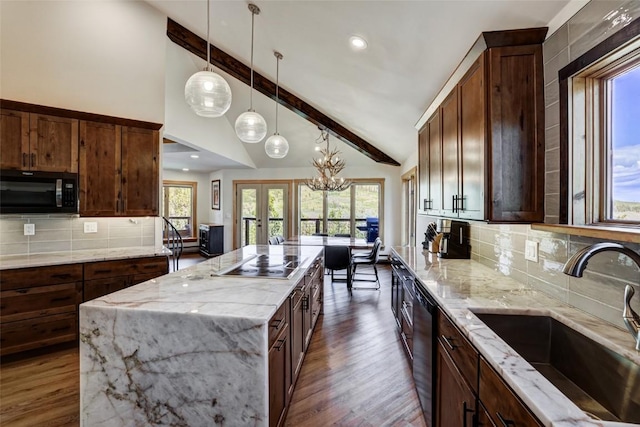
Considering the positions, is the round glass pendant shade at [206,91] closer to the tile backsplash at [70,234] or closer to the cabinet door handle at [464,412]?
the tile backsplash at [70,234]

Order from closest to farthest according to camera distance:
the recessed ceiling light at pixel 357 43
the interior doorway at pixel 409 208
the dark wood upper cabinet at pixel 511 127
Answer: the dark wood upper cabinet at pixel 511 127 → the recessed ceiling light at pixel 357 43 → the interior doorway at pixel 409 208

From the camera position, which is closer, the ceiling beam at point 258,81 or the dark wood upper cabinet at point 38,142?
the dark wood upper cabinet at point 38,142

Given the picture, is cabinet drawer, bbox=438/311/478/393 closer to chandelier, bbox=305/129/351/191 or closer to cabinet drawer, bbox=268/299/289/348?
cabinet drawer, bbox=268/299/289/348

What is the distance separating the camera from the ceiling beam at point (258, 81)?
12.5 ft

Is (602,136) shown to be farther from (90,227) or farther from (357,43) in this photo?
(90,227)

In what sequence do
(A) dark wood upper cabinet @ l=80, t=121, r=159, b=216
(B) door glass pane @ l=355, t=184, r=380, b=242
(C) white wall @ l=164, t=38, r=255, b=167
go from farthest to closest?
(B) door glass pane @ l=355, t=184, r=380, b=242 < (C) white wall @ l=164, t=38, r=255, b=167 < (A) dark wood upper cabinet @ l=80, t=121, r=159, b=216

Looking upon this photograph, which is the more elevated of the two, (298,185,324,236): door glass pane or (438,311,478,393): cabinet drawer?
(298,185,324,236): door glass pane

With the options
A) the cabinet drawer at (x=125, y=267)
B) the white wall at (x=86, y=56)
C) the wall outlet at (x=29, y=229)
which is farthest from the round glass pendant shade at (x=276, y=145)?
the wall outlet at (x=29, y=229)

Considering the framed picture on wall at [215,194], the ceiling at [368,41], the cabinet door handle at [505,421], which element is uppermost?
the ceiling at [368,41]

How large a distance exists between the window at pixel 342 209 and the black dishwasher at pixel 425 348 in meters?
5.25

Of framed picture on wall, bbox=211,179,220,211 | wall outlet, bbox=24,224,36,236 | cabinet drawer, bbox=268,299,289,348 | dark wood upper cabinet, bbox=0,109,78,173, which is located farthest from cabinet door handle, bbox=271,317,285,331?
framed picture on wall, bbox=211,179,220,211

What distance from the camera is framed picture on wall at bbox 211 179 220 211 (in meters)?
8.23

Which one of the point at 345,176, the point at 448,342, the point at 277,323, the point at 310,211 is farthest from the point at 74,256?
the point at 345,176

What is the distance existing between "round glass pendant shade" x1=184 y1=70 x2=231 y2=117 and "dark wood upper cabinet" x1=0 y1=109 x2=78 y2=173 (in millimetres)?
1800
